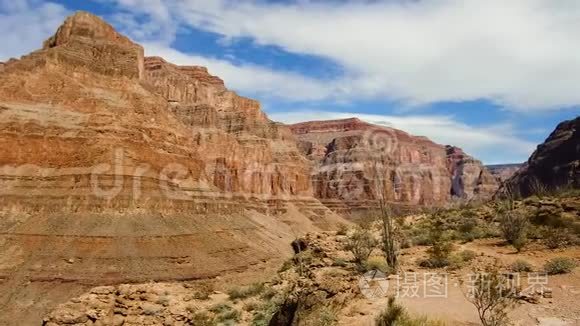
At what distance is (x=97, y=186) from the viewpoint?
4394 cm

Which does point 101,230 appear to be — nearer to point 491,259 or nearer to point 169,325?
point 169,325

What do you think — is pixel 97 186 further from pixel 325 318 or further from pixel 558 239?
pixel 558 239

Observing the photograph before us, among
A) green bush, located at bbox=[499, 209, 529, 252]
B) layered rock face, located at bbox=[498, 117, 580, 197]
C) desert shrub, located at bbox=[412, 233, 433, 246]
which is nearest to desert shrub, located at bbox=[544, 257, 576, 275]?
green bush, located at bbox=[499, 209, 529, 252]

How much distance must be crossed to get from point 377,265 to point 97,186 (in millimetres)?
33868

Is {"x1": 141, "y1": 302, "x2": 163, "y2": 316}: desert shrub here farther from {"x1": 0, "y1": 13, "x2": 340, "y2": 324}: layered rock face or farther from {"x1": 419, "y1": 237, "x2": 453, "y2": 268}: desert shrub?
{"x1": 419, "y1": 237, "x2": 453, "y2": 268}: desert shrub

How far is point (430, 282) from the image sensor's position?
51.4ft

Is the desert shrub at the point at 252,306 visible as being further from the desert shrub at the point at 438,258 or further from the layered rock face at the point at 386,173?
the layered rock face at the point at 386,173

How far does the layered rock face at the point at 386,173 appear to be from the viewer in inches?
5517

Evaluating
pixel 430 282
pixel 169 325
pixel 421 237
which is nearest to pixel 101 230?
pixel 169 325

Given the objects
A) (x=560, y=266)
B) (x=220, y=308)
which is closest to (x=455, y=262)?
(x=560, y=266)

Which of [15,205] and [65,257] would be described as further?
[15,205]

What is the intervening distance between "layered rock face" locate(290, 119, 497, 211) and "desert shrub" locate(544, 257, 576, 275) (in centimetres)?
10096

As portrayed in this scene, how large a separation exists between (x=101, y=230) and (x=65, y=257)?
4365mm

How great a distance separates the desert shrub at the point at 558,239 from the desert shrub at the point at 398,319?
11.0m
